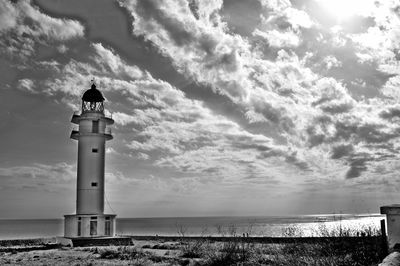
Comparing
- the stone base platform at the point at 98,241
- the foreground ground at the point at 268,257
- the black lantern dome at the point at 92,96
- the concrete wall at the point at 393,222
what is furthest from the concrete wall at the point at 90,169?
the concrete wall at the point at 393,222

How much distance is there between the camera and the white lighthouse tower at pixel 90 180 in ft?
96.3

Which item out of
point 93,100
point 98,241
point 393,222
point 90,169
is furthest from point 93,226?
point 393,222

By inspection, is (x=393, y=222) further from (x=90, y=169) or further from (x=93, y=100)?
(x=93, y=100)

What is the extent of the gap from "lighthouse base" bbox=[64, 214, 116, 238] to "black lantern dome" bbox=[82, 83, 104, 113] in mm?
7854

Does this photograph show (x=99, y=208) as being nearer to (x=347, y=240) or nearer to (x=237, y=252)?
(x=237, y=252)

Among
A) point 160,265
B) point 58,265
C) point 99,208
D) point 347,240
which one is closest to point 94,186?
point 99,208

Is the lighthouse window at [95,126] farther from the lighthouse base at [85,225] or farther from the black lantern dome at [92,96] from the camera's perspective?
the lighthouse base at [85,225]

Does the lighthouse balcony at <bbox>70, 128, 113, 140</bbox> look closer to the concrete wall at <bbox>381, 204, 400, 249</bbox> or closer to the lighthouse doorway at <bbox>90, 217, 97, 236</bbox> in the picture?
the lighthouse doorway at <bbox>90, 217, 97, 236</bbox>

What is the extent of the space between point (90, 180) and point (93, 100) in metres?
6.34

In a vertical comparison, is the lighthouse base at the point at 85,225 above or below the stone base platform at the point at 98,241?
above

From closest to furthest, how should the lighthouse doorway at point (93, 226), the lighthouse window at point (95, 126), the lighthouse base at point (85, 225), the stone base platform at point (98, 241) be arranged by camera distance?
the stone base platform at point (98, 241) → the lighthouse base at point (85, 225) → the lighthouse doorway at point (93, 226) → the lighthouse window at point (95, 126)

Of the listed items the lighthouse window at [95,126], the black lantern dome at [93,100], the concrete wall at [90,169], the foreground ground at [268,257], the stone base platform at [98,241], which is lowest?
the stone base platform at [98,241]

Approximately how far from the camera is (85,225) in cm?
2923

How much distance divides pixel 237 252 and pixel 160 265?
266cm
